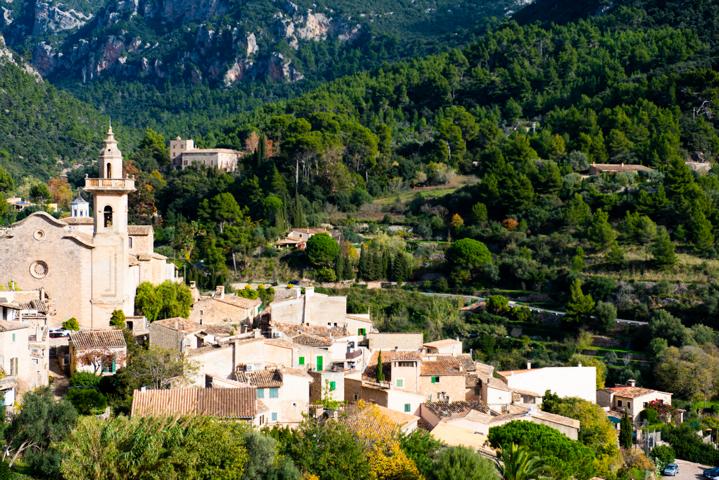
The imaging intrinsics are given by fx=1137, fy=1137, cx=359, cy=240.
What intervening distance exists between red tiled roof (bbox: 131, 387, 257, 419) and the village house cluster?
0.04m

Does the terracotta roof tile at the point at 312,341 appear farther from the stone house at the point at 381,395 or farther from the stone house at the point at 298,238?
the stone house at the point at 298,238

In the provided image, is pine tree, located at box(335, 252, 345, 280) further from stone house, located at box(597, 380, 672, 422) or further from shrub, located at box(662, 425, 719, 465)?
shrub, located at box(662, 425, 719, 465)

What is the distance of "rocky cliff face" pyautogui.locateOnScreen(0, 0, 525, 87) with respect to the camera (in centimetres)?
14088

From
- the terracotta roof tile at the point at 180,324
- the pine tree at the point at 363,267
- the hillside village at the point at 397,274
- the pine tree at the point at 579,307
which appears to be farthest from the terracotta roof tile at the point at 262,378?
the pine tree at the point at 363,267

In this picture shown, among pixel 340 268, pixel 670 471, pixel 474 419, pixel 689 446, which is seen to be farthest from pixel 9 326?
pixel 340 268

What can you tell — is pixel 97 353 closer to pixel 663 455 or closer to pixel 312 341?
pixel 312 341

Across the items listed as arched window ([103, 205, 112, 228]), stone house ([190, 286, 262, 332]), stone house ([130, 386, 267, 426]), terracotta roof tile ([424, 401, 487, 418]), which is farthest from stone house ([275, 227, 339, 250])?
stone house ([130, 386, 267, 426])

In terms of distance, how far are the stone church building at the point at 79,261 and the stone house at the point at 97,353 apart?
313 centimetres

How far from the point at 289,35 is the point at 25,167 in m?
68.2

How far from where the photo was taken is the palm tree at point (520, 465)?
941 inches

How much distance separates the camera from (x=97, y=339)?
29531 mm

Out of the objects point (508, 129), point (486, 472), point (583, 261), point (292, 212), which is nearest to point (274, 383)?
point (486, 472)

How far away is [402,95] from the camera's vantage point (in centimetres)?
8338

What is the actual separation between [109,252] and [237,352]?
656 centimetres
